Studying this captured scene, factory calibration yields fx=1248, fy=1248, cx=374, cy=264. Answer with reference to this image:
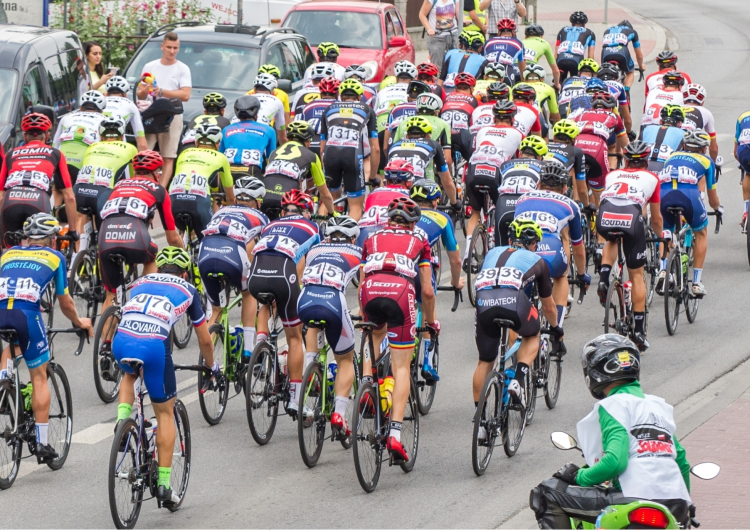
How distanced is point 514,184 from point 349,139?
274cm

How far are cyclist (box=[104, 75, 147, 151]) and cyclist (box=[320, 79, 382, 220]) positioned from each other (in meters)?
2.28

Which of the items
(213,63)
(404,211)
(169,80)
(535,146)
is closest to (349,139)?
(535,146)

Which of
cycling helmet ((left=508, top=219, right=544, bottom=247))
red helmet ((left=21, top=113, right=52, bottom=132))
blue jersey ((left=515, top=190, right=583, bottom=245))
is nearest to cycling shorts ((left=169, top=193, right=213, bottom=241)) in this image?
red helmet ((left=21, top=113, right=52, bottom=132))

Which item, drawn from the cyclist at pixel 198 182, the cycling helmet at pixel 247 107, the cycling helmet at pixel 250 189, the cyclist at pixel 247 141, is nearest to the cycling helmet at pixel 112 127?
the cyclist at pixel 198 182

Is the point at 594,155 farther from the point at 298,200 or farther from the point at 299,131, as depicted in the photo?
the point at 298,200

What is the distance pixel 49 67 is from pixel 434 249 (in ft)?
18.5

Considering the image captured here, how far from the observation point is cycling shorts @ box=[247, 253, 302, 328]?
1045cm

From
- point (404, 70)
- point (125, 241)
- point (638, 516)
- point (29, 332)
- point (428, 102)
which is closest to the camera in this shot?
point (638, 516)

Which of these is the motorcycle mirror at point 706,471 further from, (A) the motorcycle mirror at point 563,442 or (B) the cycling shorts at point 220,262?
(B) the cycling shorts at point 220,262

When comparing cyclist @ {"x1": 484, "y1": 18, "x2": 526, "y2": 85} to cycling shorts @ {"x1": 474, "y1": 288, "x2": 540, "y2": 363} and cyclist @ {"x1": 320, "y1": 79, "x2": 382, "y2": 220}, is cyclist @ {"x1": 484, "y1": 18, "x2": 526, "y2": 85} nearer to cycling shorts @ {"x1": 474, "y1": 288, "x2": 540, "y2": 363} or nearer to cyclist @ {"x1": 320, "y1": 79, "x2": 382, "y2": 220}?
cyclist @ {"x1": 320, "y1": 79, "x2": 382, "y2": 220}

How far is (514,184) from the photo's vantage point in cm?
1339

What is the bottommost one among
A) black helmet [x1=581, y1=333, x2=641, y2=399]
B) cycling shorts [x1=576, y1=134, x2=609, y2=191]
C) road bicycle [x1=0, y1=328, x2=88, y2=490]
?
road bicycle [x1=0, y1=328, x2=88, y2=490]

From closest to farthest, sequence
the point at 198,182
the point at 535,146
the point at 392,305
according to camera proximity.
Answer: the point at 392,305 → the point at 198,182 → the point at 535,146

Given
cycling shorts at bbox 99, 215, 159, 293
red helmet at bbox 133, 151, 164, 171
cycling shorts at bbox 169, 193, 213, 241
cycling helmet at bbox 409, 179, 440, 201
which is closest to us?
cycling shorts at bbox 99, 215, 159, 293
